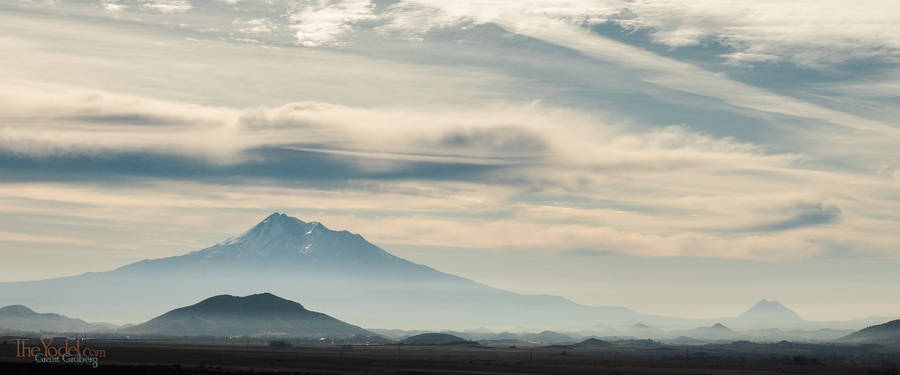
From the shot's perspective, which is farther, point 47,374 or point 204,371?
point 204,371

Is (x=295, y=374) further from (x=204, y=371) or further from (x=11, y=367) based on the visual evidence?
(x=11, y=367)

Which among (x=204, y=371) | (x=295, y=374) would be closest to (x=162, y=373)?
(x=204, y=371)

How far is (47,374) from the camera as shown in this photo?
16575 centimetres

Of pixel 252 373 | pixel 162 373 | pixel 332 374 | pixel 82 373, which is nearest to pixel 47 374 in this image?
pixel 82 373

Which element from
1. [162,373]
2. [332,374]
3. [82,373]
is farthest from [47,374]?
[332,374]

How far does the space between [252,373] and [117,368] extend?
88.6 feet

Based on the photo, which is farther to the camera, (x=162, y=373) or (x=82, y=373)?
(x=162, y=373)

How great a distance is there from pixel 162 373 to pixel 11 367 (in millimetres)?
27790

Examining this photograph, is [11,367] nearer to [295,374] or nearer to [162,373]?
[162,373]

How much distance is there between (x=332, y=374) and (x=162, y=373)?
32033 mm

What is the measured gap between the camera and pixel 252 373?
190 m

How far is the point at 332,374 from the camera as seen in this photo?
7741 inches

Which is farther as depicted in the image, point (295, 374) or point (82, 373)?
point (295, 374)

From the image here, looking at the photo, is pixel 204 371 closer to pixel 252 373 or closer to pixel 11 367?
pixel 252 373
